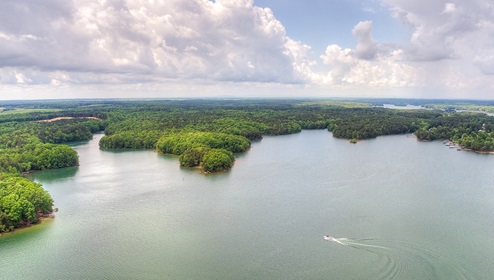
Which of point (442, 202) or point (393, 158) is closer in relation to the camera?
point (442, 202)

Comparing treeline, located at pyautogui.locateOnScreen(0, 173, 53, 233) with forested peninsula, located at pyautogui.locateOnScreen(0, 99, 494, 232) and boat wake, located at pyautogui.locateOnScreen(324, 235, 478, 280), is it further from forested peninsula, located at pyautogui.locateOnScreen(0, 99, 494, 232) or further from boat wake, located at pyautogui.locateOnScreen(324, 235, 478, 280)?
boat wake, located at pyautogui.locateOnScreen(324, 235, 478, 280)

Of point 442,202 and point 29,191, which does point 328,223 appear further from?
point 29,191

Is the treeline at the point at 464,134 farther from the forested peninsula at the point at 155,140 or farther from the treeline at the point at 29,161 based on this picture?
the treeline at the point at 29,161

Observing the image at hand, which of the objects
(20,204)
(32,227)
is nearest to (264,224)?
(32,227)

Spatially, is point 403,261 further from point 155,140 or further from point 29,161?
point 155,140

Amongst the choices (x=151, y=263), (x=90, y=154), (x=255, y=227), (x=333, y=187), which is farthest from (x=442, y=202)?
(x=90, y=154)

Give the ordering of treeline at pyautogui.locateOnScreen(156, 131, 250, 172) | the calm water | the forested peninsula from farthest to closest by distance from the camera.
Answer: treeline at pyautogui.locateOnScreen(156, 131, 250, 172) < the forested peninsula < the calm water

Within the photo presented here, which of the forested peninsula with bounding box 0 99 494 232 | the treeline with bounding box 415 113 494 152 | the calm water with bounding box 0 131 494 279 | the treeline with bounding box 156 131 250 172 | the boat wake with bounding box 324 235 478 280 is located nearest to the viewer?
the boat wake with bounding box 324 235 478 280

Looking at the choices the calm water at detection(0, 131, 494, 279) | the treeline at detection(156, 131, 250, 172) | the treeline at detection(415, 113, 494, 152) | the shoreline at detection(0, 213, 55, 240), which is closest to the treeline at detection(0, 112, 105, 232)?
the shoreline at detection(0, 213, 55, 240)
